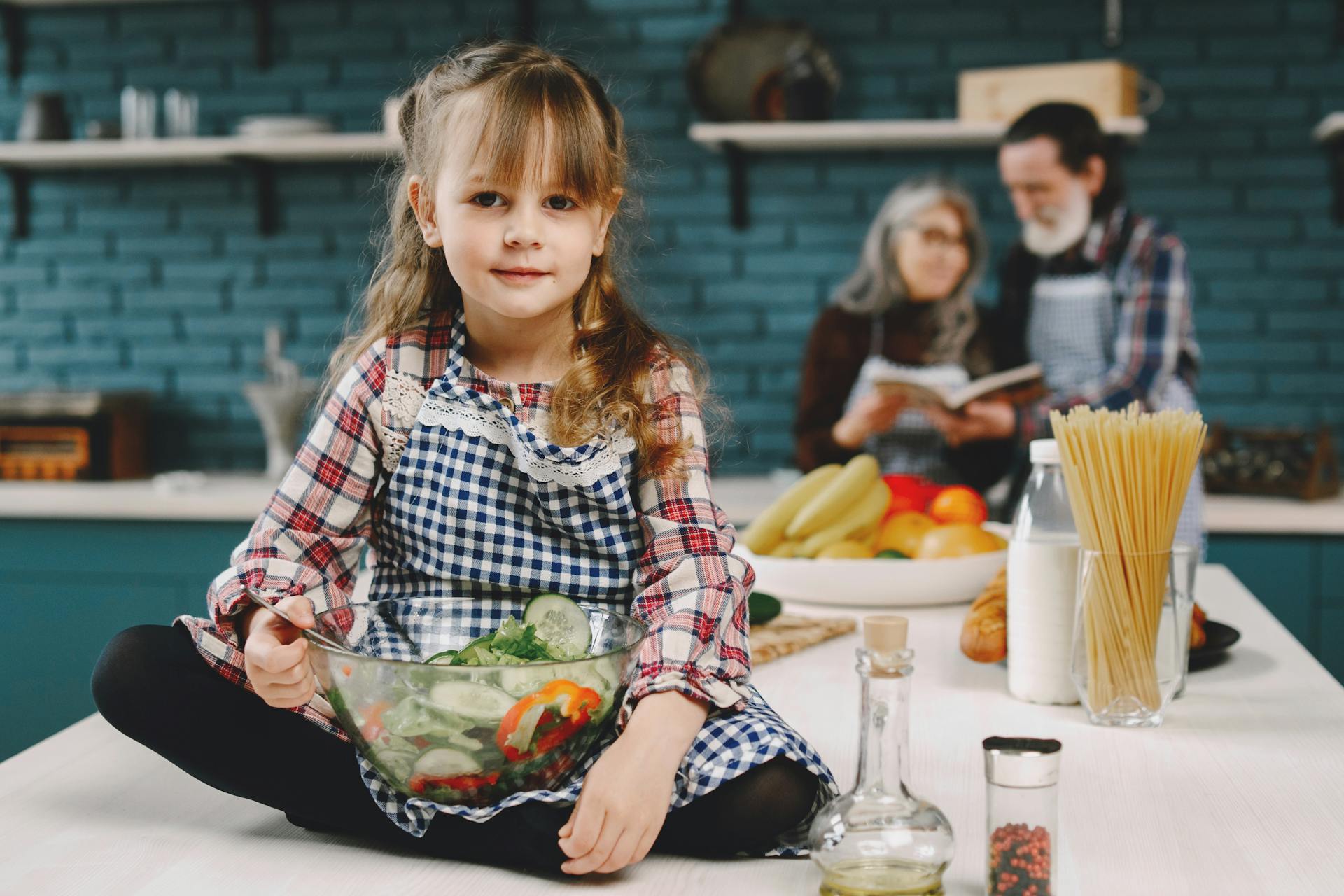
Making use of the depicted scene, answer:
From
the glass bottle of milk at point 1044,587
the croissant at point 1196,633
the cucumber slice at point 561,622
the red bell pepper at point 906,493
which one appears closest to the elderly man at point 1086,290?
the red bell pepper at point 906,493

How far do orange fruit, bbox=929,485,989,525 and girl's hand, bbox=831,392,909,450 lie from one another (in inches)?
51.7

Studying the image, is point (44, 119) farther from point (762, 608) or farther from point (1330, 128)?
point (1330, 128)

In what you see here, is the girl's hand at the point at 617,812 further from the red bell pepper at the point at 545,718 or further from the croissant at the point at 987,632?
the croissant at the point at 987,632

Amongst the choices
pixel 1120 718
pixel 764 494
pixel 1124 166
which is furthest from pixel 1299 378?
pixel 1120 718

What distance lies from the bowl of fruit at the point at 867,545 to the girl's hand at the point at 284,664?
88cm

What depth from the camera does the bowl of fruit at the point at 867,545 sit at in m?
1.69

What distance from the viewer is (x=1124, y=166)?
3504 mm

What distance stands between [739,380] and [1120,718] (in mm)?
2594

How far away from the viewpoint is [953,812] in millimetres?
963

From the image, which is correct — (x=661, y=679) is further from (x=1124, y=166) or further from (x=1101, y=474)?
(x=1124, y=166)

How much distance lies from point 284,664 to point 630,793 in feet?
0.88

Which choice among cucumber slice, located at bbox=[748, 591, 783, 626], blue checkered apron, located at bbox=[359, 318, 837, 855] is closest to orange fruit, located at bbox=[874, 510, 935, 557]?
cucumber slice, located at bbox=[748, 591, 783, 626]

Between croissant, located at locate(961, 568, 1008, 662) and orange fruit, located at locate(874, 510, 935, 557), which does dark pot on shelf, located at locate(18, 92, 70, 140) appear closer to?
orange fruit, located at locate(874, 510, 935, 557)

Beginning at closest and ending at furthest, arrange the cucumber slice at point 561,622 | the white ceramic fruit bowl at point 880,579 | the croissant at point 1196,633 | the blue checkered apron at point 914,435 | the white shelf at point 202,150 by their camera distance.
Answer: the cucumber slice at point 561,622 < the croissant at point 1196,633 < the white ceramic fruit bowl at point 880,579 < the blue checkered apron at point 914,435 < the white shelf at point 202,150
